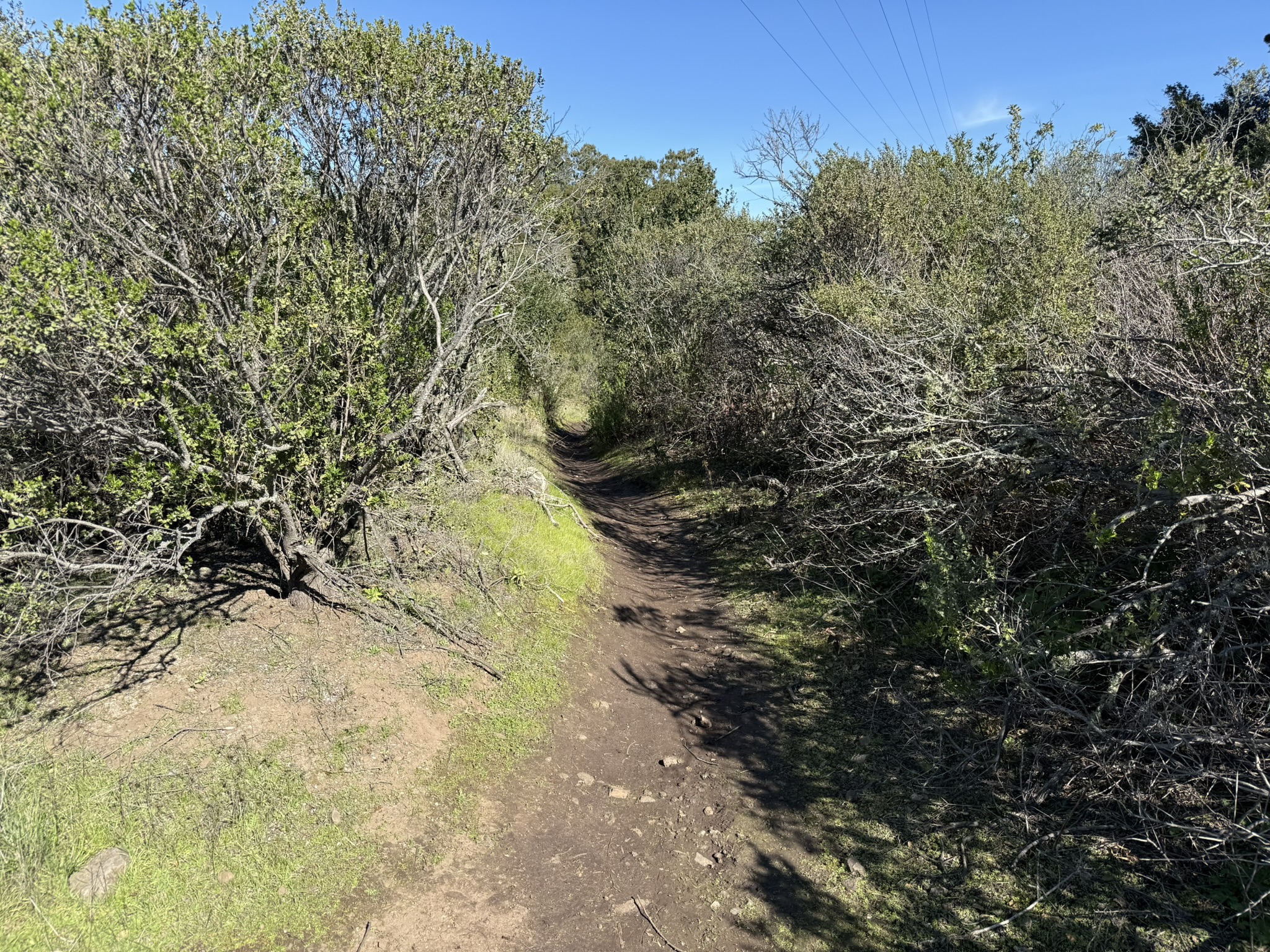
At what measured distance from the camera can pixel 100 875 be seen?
150 inches

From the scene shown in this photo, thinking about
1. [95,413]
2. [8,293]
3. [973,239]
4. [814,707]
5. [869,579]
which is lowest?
[814,707]

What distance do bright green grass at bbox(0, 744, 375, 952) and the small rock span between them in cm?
4

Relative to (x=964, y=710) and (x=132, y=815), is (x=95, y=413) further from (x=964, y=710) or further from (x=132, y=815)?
(x=964, y=710)

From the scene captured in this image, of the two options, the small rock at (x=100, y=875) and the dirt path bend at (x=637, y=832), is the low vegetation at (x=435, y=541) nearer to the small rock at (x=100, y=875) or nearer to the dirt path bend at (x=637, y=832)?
the small rock at (x=100, y=875)

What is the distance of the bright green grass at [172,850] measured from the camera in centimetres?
363

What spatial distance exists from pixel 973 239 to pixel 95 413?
12039 mm

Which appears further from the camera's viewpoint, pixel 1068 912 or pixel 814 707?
pixel 814 707

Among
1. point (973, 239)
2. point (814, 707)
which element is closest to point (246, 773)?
point (814, 707)

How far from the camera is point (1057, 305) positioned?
671 centimetres

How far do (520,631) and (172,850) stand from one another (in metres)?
3.72

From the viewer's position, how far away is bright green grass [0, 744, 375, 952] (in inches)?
143

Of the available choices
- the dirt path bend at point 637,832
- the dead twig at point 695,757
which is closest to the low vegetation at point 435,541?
the dirt path bend at point 637,832

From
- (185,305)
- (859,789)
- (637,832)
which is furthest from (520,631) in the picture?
(185,305)

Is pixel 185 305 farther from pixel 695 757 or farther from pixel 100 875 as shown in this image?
pixel 695 757
